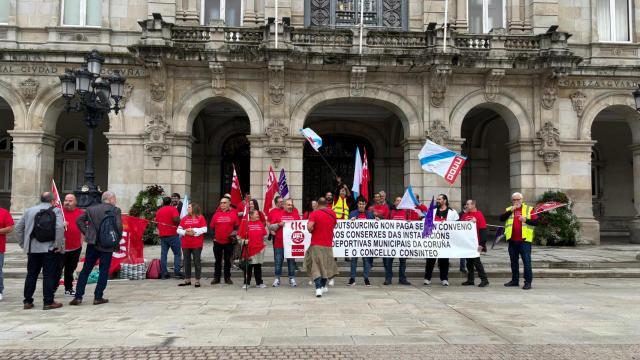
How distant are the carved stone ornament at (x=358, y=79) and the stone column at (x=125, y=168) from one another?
7594 mm

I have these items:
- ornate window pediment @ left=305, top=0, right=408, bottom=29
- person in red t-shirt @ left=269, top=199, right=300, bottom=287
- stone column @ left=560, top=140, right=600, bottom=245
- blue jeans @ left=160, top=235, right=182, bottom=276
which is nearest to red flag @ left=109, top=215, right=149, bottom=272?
blue jeans @ left=160, top=235, right=182, bottom=276

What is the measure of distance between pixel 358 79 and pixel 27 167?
38.9 feet

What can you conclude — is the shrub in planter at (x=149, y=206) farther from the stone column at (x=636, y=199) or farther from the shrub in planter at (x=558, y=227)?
the stone column at (x=636, y=199)

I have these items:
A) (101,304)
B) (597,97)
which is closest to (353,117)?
(597,97)

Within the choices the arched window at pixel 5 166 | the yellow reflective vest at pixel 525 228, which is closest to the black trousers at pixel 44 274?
the yellow reflective vest at pixel 525 228

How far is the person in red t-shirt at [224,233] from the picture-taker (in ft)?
35.2

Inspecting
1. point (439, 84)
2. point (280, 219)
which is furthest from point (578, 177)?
point (280, 219)

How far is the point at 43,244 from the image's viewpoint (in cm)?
819

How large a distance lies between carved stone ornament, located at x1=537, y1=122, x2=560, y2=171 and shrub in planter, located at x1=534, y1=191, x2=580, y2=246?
1.34 meters

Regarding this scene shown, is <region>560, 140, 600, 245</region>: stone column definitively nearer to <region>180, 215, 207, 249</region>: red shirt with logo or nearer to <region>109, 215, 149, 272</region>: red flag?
<region>180, 215, 207, 249</region>: red shirt with logo

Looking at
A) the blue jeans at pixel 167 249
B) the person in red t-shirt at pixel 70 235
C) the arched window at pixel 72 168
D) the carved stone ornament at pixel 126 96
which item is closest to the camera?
the person in red t-shirt at pixel 70 235

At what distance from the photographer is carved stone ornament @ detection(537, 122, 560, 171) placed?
18.2 metres

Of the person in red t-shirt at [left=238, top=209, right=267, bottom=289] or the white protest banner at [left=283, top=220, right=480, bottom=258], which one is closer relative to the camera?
the person in red t-shirt at [left=238, top=209, right=267, bottom=289]

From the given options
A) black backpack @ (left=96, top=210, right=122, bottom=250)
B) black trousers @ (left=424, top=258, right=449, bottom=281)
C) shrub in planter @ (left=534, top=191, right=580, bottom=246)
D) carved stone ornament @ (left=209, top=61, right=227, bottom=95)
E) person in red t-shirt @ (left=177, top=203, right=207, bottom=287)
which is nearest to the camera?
black backpack @ (left=96, top=210, right=122, bottom=250)
